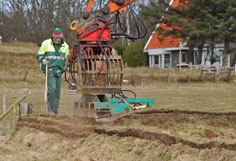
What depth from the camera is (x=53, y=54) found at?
1064cm

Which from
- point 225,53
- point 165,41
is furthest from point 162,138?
point 165,41

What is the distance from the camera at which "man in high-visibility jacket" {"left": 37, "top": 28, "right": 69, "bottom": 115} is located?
1061 centimetres

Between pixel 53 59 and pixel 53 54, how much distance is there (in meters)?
0.12

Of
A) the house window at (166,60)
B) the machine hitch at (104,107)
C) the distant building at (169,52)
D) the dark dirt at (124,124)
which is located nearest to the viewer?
the dark dirt at (124,124)

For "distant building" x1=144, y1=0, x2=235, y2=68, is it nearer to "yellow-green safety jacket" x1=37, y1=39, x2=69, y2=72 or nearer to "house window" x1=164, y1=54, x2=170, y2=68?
"house window" x1=164, y1=54, x2=170, y2=68

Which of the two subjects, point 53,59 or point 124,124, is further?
point 53,59

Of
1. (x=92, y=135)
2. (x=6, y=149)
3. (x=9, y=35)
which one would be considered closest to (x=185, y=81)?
(x=92, y=135)

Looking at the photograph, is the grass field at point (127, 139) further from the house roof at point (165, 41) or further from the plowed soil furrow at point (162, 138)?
the house roof at point (165, 41)

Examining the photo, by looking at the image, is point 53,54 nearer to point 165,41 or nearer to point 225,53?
point 225,53

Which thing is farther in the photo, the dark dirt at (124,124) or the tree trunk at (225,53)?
the tree trunk at (225,53)

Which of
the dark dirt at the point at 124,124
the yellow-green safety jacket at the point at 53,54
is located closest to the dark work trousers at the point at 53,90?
the yellow-green safety jacket at the point at 53,54

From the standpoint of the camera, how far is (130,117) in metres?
9.69

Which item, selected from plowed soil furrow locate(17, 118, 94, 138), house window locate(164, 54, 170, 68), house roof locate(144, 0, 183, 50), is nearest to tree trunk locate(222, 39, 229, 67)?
house roof locate(144, 0, 183, 50)

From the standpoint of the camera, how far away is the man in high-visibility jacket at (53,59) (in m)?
10.6
